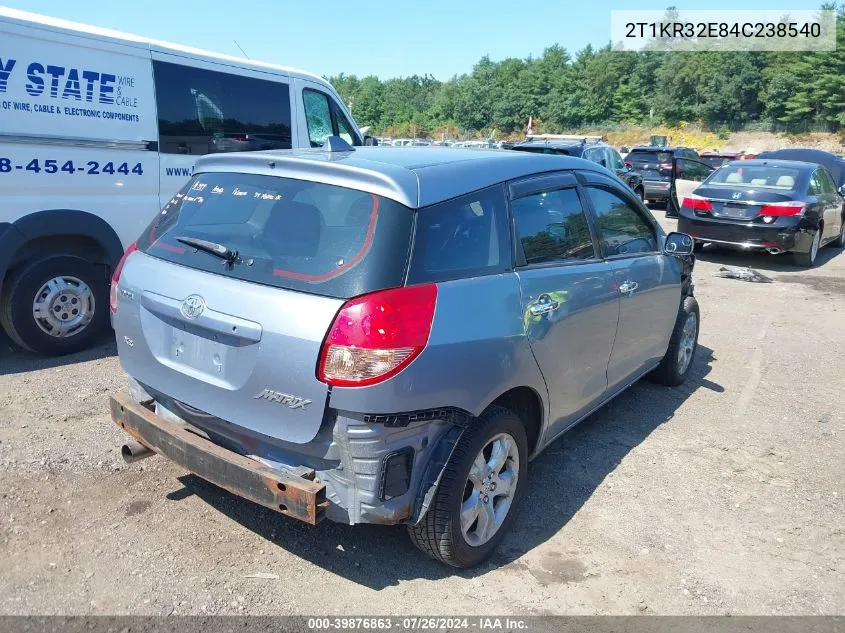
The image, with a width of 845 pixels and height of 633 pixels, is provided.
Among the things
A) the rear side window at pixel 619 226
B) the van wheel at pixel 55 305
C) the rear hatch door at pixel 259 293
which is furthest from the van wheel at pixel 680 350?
the van wheel at pixel 55 305

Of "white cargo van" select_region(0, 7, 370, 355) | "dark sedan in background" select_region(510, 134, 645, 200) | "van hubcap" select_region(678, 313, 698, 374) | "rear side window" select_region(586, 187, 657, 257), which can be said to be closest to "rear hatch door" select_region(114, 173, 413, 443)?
"rear side window" select_region(586, 187, 657, 257)

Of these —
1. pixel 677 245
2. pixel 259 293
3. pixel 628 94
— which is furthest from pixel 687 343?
pixel 628 94

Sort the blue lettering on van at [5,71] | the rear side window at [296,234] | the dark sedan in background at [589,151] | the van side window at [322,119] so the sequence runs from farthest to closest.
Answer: the dark sedan in background at [589,151] < the van side window at [322,119] < the blue lettering on van at [5,71] < the rear side window at [296,234]

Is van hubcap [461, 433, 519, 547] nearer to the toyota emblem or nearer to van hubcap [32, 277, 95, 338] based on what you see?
the toyota emblem

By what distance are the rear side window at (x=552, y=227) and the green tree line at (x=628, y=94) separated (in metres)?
62.9

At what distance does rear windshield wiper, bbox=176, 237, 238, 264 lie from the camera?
2900 millimetres

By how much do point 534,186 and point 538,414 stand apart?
119 cm

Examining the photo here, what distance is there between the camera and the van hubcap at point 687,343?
5477 millimetres

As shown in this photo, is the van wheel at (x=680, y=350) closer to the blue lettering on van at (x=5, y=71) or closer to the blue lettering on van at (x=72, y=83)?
the blue lettering on van at (x=72, y=83)

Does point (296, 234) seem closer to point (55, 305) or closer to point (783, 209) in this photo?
point (55, 305)

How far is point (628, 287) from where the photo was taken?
4.18 m

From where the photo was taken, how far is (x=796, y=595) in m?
3.08

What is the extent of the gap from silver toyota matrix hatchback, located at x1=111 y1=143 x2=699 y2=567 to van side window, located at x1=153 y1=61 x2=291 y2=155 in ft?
9.90

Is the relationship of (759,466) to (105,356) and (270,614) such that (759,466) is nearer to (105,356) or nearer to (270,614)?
(270,614)
